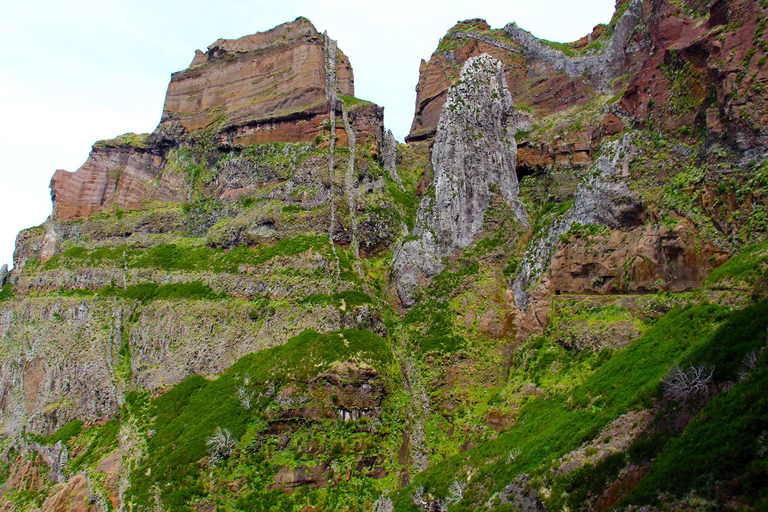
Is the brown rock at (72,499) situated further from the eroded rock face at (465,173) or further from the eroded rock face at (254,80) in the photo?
the eroded rock face at (254,80)

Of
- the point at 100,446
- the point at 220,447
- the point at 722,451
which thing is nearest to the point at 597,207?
the point at 722,451

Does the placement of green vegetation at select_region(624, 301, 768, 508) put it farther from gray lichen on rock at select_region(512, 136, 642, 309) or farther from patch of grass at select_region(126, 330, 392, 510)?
patch of grass at select_region(126, 330, 392, 510)

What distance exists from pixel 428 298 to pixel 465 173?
50.0 feet

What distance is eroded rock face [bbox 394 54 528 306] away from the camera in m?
52.4

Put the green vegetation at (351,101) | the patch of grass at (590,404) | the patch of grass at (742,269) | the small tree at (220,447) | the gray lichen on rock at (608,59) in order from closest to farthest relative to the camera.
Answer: the patch of grass at (590,404) → the patch of grass at (742,269) → the small tree at (220,447) → the gray lichen on rock at (608,59) → the green vegetation at (351,101)

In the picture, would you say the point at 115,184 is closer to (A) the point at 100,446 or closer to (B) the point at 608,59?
(A) the point at 100,446

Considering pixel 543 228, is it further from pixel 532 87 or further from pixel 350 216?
pixel 532 87

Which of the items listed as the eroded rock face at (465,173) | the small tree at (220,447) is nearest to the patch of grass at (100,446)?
the small tree at (220,447)

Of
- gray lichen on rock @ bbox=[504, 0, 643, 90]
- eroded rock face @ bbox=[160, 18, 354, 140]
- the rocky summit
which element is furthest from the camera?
eroded rock face @ bbox=[160, 18, 354, 140]

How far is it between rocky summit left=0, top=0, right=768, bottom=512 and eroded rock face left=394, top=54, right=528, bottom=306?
0.30 meters

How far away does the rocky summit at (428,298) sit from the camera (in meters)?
25.3

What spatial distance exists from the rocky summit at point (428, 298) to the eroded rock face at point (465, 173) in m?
0.30

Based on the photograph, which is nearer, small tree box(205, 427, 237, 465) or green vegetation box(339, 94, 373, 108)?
small tree box(205, 427, 237, 465)

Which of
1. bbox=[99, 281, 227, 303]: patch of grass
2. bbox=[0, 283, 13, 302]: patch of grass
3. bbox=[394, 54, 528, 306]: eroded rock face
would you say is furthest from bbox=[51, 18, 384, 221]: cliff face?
bbox=[99, 281, 227, 303]: patch of grass
